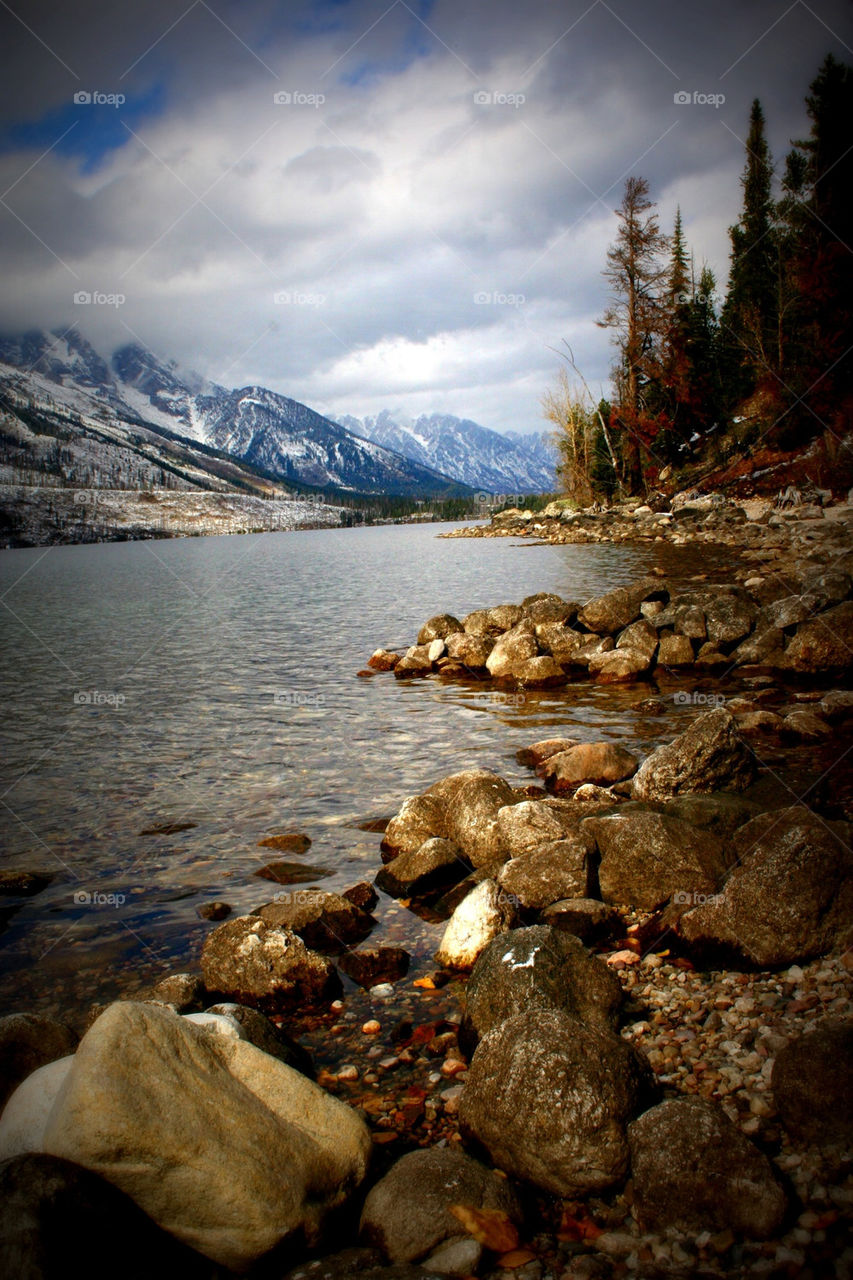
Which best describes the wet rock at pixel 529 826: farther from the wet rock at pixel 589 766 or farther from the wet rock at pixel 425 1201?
the wet rock at pixel 425 1201

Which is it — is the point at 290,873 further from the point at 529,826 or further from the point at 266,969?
the point at 529,826

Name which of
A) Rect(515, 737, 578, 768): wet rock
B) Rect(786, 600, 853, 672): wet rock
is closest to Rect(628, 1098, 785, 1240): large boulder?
Rect(515, 737, 578, 768): wet rock

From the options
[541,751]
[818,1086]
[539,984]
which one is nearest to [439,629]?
[541,751]

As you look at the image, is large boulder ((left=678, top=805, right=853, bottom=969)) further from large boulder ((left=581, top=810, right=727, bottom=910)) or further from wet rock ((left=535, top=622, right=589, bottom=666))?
wet rock ((left=535, top=622, right=589, bottom=666))

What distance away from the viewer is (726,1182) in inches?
148

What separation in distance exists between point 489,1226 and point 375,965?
3355mm

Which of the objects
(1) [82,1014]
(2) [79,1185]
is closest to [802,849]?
(2) [79,1185]

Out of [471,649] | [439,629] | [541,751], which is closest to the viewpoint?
[541,751]

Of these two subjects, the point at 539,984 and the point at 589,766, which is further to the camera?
the point at 589,766

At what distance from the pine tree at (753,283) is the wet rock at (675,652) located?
46.9m

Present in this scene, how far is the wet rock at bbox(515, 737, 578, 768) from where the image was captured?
12.8m

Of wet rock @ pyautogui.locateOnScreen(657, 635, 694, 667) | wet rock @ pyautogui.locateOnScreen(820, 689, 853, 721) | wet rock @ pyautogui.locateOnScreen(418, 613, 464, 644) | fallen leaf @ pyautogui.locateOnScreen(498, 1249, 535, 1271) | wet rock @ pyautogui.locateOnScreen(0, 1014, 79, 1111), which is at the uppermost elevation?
wet rock @ pyautogui.locateOnScreen(418, 613, 464, 644)

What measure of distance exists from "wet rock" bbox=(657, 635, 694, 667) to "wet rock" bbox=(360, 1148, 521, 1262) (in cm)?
1671

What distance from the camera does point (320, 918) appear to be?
25.8ft
